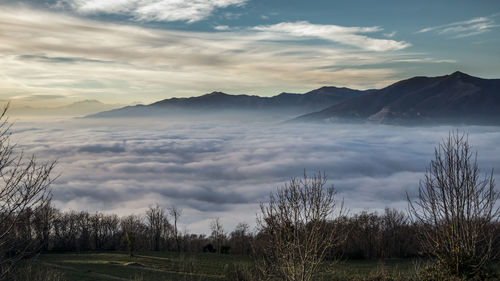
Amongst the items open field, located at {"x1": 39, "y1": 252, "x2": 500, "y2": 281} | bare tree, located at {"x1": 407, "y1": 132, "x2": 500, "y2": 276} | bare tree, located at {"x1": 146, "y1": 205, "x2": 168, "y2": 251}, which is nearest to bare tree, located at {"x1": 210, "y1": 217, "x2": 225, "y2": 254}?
bare tree, located at {"x1": 146, "y1": 205, "x2": 168, "y2": 251}

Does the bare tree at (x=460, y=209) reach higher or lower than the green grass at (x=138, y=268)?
higher

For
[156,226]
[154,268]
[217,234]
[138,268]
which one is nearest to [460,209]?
[154,268]

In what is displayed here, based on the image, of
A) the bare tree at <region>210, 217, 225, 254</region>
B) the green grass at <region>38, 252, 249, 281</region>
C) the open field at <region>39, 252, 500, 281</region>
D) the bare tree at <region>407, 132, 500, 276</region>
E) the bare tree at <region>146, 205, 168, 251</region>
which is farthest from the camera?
the bare tree at <region>146, 205, 168, 251</region>

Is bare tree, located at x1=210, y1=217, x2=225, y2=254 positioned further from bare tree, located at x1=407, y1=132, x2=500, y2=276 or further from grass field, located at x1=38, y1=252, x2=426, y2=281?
bare tree, located at x1=407, y1=132, x2=500, y2=276

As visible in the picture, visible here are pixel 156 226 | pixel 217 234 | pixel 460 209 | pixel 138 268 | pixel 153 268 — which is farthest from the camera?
pixel 156 226

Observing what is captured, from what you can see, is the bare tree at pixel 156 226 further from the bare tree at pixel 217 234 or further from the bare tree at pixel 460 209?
the bare tree at pixel 460 209

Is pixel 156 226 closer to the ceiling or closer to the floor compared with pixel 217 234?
closer to the ceiling

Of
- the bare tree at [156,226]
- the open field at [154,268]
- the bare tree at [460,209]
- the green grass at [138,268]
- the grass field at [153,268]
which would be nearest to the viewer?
the bare tree at [460,209]

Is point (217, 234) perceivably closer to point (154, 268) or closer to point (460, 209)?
point (154, 268)

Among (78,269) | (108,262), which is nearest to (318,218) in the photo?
(78,269)

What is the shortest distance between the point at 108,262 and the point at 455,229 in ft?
159

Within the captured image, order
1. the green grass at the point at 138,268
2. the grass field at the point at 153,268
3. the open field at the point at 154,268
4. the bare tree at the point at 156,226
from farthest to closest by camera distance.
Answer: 1. the bare tree at the point at 156,226
2. the green grass at the point at 138,268
3. the grass field at the point at 153,268
4. the open field at the point at 154,268

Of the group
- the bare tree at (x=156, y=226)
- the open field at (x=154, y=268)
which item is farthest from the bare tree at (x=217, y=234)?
the open field at (x=154, y=268)

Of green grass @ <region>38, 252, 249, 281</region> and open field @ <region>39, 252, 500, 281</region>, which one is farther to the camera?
green grass @ <region>38, 252, 249, 281</region>
